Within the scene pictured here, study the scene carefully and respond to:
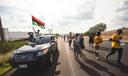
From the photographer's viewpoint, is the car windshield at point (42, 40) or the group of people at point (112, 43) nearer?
the group of people at point (112, 43)

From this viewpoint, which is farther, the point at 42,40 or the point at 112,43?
the point at 42,40

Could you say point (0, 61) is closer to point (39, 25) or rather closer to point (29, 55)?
point (29, 55)

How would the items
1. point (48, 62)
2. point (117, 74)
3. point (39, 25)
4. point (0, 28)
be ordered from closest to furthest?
point (117, 74), point (48, 62), point (0, 28), point (39, 25)

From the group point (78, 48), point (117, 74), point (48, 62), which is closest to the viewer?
point (117, 74)

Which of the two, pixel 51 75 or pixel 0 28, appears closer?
pixel 51 75

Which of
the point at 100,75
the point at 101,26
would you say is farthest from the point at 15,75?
the point at 101,26

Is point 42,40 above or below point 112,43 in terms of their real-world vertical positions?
above

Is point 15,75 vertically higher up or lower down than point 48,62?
lower down

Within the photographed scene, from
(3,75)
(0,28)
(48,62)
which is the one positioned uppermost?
(0,28)

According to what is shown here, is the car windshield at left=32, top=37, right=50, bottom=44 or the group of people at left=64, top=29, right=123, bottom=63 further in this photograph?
the car windshield at left=32, top=37, right=50, bottom=44

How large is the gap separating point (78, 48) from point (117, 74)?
195 inches

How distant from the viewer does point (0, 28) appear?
43.3 ft

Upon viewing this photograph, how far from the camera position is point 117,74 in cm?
620

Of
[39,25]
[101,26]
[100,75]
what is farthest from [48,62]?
[101,26]
